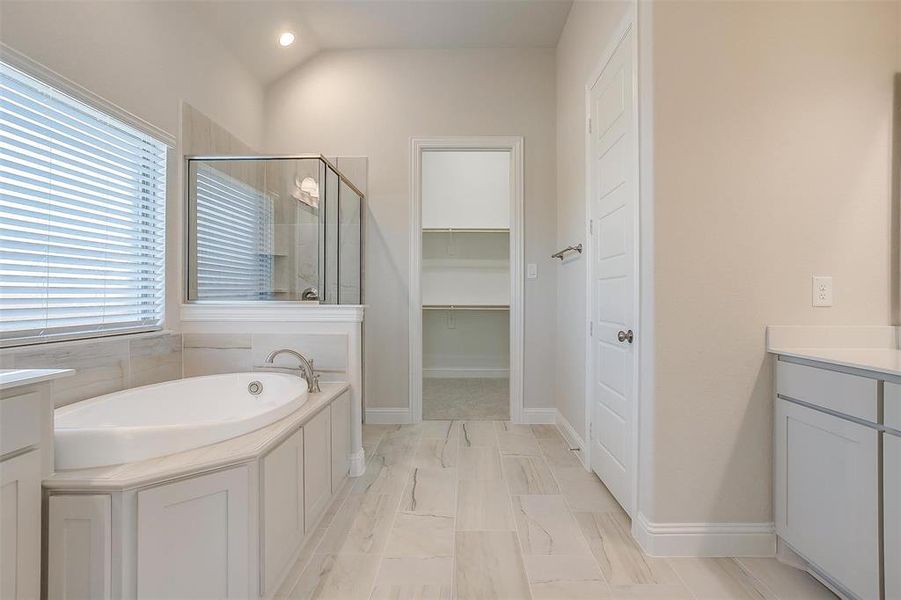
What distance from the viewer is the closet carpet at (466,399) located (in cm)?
369

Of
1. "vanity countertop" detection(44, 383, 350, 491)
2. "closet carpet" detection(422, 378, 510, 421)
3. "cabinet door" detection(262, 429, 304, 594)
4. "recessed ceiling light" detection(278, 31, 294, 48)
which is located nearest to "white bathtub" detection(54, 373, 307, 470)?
"vanity countertop" detection(44, 383, 350, 491)

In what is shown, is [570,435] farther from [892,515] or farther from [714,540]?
[892,515]

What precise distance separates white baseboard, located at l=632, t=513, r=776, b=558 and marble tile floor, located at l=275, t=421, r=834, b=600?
0.03 m

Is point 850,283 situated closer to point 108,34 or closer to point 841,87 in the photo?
point 841,87

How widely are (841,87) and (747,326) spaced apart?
992 millimetres

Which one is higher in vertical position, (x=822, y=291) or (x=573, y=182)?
(x=573, y=182)

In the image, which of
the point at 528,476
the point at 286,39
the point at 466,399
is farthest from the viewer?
the point at 466,399

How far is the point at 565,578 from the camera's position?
1.54 m

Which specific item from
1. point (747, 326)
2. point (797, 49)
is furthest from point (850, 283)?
point (797, 49)

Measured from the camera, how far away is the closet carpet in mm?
3693

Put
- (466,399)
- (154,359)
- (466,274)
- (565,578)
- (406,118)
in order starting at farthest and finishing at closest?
(466,274) → (466,399) → (406,118) → (154,359) → (565,578)

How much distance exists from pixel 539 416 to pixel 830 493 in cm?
214

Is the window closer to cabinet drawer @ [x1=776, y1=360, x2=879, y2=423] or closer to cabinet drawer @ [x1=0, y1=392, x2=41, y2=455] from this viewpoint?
cabinet drawer @ [x1=0, y1=392, x2=41, y2=455]

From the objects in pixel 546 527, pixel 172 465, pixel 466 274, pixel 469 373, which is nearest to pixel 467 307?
pixel 466 274
